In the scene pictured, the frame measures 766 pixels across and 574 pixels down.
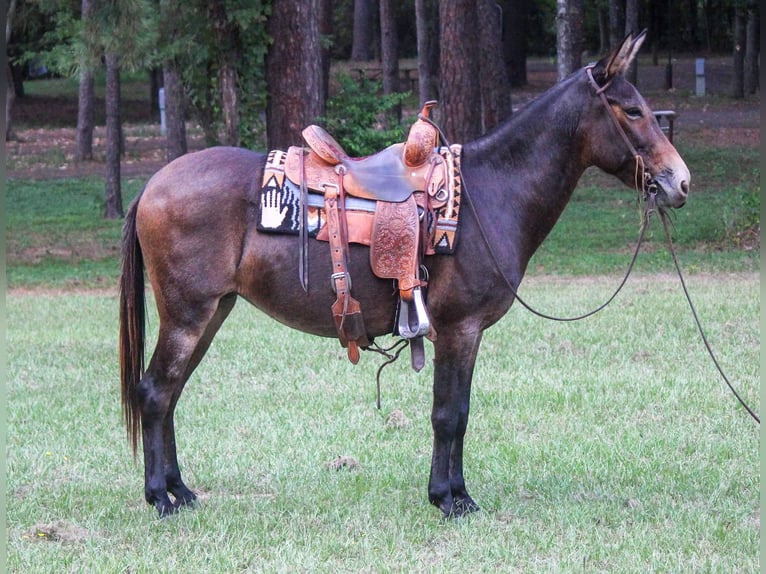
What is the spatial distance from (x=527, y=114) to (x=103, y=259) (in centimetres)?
1133

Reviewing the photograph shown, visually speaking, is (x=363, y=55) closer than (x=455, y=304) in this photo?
No

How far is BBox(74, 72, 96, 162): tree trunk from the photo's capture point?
24.2 metres

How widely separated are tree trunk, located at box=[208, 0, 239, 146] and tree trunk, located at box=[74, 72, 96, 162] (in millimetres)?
10067

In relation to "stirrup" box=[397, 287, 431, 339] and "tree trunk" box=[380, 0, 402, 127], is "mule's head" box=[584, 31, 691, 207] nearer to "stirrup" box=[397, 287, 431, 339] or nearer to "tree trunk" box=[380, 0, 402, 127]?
"stirrup" box=[397, 287, 431, 339]

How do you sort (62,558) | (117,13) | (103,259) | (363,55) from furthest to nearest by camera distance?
(363,55) < (103,259) < (117,13) < (62,558)

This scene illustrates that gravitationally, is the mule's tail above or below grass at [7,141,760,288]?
above

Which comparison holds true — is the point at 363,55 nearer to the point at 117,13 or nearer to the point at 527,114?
the point at 117,13

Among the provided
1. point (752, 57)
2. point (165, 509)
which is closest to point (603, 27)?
point (752, 57)

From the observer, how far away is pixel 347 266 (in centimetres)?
530

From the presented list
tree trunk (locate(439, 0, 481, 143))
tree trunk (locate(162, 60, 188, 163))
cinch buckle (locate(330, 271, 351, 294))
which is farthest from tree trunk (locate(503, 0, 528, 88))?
cinch buckle (locate(330, 271, 351, 294))

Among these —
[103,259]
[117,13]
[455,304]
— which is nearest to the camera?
[455,304]

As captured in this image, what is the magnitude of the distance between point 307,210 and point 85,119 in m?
21.7

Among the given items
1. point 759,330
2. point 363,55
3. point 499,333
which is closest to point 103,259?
point 499,333

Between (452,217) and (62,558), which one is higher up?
(452,217)
